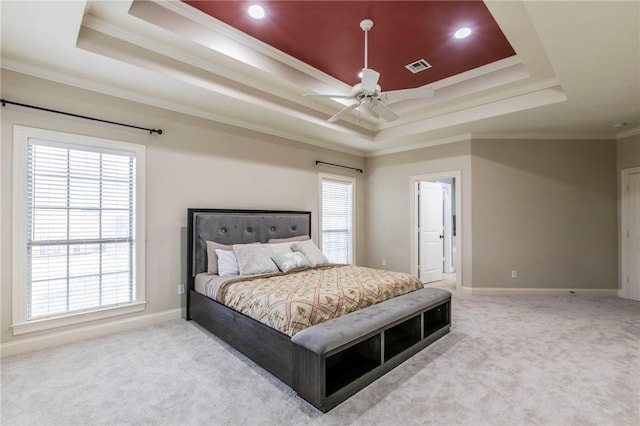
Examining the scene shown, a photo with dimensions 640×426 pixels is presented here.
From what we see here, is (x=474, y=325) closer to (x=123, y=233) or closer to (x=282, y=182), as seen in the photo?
(x=282, y=182)

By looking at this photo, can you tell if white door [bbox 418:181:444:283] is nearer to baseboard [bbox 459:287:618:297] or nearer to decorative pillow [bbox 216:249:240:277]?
baseboard [bbox 459:287:618:297]

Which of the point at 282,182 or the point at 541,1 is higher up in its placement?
the point at 541,1

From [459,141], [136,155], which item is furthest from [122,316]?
[459,141]

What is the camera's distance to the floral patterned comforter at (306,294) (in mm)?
2246

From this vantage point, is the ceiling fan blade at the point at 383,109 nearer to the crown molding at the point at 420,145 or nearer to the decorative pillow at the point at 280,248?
the decorative pillow at the point at 280,248

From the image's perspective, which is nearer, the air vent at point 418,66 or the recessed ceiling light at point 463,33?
the recessed ceiling light at point 463,33

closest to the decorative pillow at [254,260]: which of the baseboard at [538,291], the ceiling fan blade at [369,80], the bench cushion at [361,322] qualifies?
the bench cushion at [361,322]

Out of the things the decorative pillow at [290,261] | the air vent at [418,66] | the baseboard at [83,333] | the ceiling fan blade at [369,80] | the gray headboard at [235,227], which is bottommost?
the baseboard at [83,333]

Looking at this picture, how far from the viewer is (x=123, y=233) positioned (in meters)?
3.29

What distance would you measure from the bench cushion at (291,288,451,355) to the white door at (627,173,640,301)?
12.2 ft

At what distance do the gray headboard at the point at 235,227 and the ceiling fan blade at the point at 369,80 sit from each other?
2.37 m

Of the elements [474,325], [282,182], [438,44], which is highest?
[438,44]

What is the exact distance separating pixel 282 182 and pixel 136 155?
205cm

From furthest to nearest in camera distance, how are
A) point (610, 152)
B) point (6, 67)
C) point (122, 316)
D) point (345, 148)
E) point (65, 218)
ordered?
point (345, 148), point (610, 152), point (122, 316), point (65, 218), point (6, 67)
